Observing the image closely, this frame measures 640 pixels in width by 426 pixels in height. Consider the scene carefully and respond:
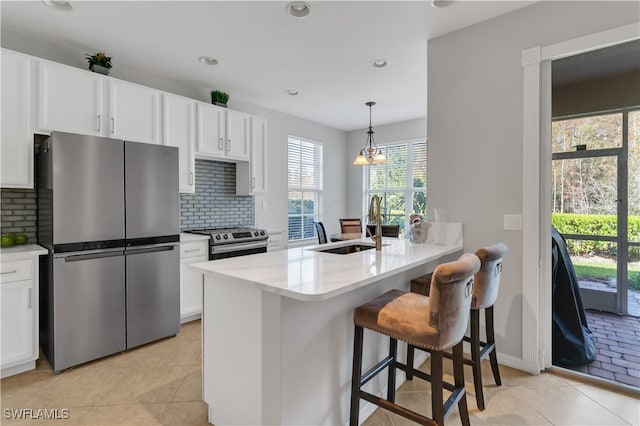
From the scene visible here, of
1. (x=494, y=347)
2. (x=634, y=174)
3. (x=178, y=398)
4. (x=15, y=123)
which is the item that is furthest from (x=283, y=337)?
(x=634, y=174)

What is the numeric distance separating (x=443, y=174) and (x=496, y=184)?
0.44 meters

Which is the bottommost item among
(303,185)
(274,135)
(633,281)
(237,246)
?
(633,281)

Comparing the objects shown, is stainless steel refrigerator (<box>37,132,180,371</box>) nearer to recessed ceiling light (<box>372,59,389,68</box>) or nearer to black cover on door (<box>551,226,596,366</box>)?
recessed ceiling light (<box>372,59,389,68</box>)

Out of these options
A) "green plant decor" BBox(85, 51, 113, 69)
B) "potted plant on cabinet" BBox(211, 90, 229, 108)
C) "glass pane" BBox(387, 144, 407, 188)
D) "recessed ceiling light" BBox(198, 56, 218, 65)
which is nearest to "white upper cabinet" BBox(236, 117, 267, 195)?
"potted plant on cabinet" BBox(211, 90, 229, 108)

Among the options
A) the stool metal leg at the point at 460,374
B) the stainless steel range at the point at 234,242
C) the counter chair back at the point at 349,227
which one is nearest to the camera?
the stool metal leg at the point at 460,374

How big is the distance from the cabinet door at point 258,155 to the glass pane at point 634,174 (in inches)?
152

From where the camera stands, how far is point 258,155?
172 inches

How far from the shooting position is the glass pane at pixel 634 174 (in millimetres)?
2740

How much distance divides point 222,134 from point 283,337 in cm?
304

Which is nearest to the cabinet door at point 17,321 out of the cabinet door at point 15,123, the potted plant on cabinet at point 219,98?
the cabinet door at point 15,123

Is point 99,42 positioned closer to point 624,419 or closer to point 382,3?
point 382,3

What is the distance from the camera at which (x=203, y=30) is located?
2.73m

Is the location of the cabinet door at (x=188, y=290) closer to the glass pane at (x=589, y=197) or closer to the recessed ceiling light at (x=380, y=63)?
the recessed ceiling light at (x=380, y=63)

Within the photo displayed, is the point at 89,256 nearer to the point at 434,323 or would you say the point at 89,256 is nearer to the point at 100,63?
the point at 100,63
